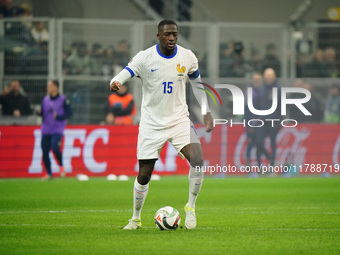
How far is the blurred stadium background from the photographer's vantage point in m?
19.5

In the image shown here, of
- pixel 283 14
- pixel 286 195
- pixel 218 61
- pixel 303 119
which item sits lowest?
pixel 286 195

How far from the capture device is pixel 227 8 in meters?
24.2

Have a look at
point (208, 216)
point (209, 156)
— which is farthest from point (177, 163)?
point (208, 216)

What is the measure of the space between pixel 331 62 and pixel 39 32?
7.78 meters

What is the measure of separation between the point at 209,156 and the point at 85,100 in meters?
3.47

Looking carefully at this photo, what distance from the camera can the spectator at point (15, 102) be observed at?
19781 mm

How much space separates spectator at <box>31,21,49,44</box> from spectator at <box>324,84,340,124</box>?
24.8ft

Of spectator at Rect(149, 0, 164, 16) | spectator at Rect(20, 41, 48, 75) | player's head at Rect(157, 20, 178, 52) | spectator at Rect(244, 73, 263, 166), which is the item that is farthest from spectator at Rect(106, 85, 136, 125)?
player's head at Rect(157, 20, 178, 52)

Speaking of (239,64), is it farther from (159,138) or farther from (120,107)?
(159,138)

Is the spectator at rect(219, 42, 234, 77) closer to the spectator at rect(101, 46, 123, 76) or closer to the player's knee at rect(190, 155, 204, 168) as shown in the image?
the spectator at rect(101, 46, 123, 76)

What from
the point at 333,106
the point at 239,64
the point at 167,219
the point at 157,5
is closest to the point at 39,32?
the point at 157,5

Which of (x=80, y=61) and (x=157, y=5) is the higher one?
(x=157, y=5)

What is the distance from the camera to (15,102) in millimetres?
19922

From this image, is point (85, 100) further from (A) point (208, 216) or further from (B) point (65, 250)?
(B) point (65, 250)
